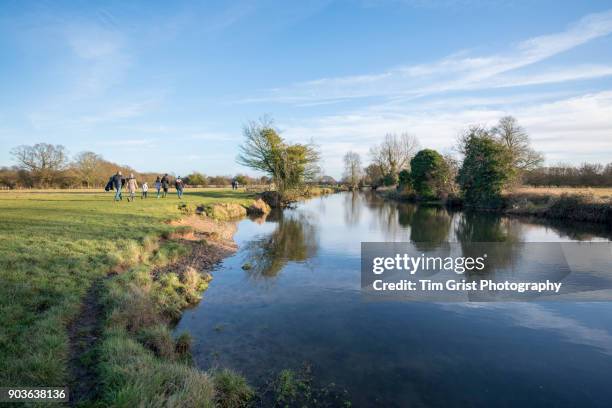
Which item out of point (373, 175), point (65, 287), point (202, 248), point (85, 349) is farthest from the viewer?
point (373, 175)

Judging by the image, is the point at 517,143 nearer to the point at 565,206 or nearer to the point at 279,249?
the point at 565,206

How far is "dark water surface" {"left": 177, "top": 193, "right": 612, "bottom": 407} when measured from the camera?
4930mm

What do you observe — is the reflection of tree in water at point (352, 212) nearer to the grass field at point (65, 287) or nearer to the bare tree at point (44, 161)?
the grass field at point (65, 287)

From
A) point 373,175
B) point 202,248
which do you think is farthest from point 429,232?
point 373,175

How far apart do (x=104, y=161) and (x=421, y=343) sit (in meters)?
69.9

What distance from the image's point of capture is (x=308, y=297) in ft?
29.2

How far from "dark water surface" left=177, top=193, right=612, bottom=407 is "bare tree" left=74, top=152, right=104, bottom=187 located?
5589 centimetres

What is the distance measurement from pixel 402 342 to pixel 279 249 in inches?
374

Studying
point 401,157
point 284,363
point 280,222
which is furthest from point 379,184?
point 284,363

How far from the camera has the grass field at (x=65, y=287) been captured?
13.7 feet

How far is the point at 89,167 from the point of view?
5612cm

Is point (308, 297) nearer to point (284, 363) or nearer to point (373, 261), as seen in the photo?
point (284, 363)

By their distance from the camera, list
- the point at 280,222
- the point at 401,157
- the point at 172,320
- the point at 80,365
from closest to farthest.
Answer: the point at 80,365
the point at 172,320
the point at 280,222
the point at 401,157

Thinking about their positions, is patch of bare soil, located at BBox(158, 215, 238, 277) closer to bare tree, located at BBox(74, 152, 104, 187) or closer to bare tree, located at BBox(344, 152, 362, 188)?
bare tree, located at BBox(74, 152, 104, 187)
